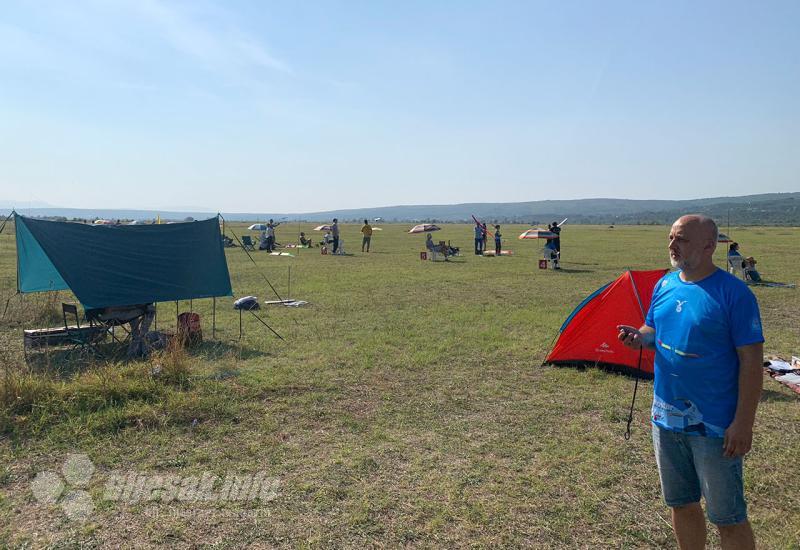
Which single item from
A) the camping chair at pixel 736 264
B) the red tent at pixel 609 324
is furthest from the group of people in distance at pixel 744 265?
the red tent at pixel 609 324

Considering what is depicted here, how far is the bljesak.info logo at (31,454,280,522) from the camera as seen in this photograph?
411cm

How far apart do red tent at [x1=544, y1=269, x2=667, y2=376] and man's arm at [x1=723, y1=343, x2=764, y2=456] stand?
449 cm

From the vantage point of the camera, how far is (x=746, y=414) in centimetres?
Answer: 263

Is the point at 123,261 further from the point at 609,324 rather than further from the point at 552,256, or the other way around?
the point at 552,256

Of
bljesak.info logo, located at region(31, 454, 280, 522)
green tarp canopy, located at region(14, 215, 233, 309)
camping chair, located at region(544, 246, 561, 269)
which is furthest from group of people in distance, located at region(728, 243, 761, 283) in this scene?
bljesak.info logo, located at region(31, 454, 280, 522)

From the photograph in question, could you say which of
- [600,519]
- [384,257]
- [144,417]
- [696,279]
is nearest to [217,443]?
[144,417]

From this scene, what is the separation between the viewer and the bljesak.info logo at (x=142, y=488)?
411 centimetres

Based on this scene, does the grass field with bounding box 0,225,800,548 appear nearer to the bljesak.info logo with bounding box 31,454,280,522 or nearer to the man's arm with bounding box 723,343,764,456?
the bljesak.info logo with bounding box 31,454,280,522

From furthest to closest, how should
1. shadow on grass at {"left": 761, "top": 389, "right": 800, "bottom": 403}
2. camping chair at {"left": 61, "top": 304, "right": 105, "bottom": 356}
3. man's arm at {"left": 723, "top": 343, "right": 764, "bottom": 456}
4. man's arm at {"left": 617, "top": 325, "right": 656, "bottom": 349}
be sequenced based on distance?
camping chair at {"left": 61, "top": 304, "right": 105, "bottom": 356} → shadow on grass at {"left": 761, "top": 389, "right": 800, "bottom": 403} → man's arm at {"left": 617, "top": 325, "right": 656, "bottom": 349} → man's arm at {"left": 723, "top": 343, "right": 764, "bottom": 456}

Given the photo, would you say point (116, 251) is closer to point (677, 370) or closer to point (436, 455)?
point (436, 455)

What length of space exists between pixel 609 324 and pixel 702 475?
476 cm

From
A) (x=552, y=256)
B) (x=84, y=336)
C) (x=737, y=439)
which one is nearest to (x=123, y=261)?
(x=84, y=336)

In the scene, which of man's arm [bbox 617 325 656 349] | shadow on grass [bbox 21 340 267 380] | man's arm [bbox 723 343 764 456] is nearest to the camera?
man's arm [bbox 723 343 764 456]

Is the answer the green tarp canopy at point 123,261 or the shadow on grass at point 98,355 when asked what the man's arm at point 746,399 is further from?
the green tarp canopy at point 123,261
